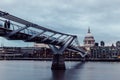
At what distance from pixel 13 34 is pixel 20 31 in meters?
4.21

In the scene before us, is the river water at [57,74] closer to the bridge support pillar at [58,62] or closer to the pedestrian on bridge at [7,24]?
the bridge support pillar at [58,62]

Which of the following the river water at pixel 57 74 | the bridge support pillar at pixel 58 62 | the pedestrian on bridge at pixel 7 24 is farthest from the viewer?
the bridge support pillar at pixel 58 62

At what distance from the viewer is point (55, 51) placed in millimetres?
104000

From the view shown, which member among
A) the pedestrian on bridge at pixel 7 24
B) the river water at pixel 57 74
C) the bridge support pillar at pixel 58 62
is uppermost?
the pedestrian on bridge at pixel 7 24

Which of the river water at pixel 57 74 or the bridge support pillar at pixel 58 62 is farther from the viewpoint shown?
the bridge support pillar at pixel 58 62

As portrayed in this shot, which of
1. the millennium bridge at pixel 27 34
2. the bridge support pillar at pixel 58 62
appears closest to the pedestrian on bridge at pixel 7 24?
the millennium bridge at pixel 27 34

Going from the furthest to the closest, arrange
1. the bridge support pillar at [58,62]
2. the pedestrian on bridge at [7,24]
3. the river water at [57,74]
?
the bridge support pillar at [58,62] → the river water at [57,74] → the pedestrian on bridge at [7,24]

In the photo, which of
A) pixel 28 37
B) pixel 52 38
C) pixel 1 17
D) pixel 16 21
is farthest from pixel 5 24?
pixel 52 38

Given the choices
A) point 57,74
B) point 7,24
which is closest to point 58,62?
point 57,74

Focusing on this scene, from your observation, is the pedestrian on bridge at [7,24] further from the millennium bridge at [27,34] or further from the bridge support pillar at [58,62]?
the bridge support pillar at [58,62]

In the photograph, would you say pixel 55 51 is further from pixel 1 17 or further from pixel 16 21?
pixel 1 17

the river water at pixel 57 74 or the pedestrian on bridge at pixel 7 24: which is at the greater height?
the pedestrian on bridge at pixel 7 24

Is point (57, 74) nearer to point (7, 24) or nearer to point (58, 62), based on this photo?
point (58, 62)

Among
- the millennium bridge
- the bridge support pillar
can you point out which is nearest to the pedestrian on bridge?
the millennium bridge
